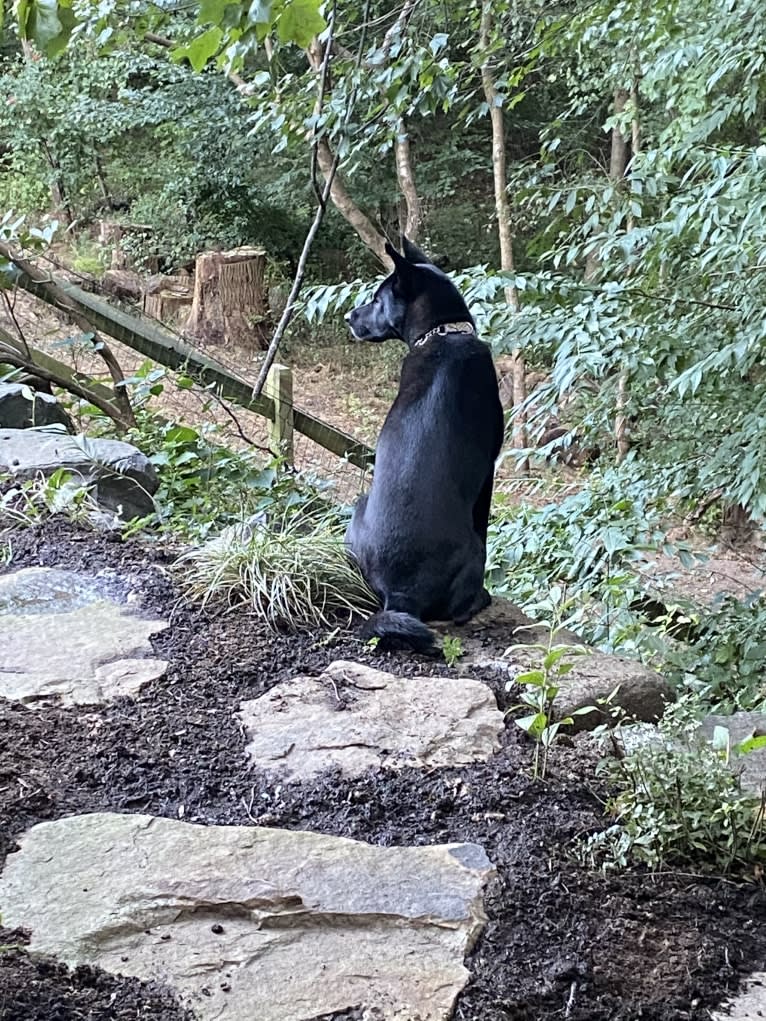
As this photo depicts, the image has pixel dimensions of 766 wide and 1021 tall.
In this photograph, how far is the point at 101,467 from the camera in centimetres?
418

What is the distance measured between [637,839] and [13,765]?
1.37m

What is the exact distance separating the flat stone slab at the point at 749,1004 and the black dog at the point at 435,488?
1.62m

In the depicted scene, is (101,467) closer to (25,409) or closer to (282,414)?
(25,409)

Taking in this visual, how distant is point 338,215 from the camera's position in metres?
13.8

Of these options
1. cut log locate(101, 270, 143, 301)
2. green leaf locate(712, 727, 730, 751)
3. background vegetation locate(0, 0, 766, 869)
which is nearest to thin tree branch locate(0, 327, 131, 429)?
background vegetation locate(0, 0, 766, 869)

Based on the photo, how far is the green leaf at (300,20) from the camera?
1.72m

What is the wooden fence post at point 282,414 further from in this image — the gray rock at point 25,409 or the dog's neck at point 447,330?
the dog's neck at point 447,330

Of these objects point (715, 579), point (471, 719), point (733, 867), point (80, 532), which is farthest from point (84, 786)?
point (715, 579)

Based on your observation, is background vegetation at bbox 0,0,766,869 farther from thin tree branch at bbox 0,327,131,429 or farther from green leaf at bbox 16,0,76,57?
thin tree branch at bbox 0,327,131,429

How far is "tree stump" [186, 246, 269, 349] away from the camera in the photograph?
1223 centimetres

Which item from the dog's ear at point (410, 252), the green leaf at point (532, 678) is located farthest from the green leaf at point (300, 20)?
the dog's ear at point (410, 252)

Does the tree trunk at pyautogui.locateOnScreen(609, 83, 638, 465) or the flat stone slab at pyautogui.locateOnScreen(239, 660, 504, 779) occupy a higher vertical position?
the tree trunk at pyautogui.locateOnScreen(609, 83, 638, 465)

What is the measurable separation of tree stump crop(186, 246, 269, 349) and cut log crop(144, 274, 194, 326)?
22 cm

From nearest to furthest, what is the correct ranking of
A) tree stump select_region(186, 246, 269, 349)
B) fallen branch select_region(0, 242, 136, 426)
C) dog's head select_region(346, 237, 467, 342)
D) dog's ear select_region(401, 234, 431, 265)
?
dog's head select_region(346, 237, 467, 342)
dog's ear select_region(401, 234, 431, 265)
fallen branch select_region(0, 242, 136, 426)
tree stump select_region(186, 246, 269, 349)
